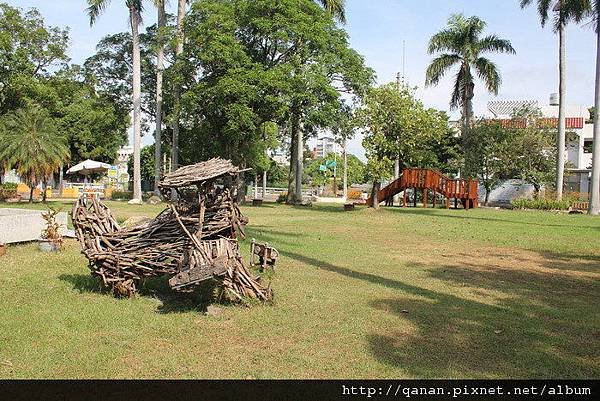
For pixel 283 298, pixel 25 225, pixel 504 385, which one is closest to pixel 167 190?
pixel 283 298

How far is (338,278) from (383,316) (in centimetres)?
265

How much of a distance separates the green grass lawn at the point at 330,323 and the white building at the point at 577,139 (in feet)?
111

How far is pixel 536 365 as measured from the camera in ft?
17.1

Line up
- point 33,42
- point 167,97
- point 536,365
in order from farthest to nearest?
point 167,97 < point 33,42 < point 536,365

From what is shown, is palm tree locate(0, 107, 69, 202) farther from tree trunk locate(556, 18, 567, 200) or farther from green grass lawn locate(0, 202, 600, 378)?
tree trunk locate(556, 18, 567, 200)

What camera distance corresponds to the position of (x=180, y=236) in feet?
24.7

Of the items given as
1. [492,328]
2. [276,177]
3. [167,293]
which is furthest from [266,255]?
[276,177]

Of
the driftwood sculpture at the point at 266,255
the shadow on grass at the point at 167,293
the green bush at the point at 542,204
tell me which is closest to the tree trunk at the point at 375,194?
the green bush at the point at 542,204

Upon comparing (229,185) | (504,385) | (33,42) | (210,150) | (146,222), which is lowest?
(504,385)

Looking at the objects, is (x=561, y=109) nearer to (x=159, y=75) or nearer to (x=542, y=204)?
(x=542, y=204)

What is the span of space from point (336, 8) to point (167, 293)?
30082 mm

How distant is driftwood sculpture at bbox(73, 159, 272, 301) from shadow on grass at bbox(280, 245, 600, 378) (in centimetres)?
208

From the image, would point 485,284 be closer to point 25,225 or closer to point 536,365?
point 536,365

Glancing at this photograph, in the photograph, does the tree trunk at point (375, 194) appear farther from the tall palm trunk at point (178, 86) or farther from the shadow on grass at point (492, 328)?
the shadow on grass at point (492, 328)
